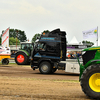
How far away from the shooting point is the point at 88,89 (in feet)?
22.3

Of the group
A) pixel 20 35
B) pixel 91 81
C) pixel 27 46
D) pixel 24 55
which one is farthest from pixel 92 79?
pixel 20 35

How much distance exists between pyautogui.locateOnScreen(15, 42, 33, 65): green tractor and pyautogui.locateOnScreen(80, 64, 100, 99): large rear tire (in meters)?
18.2

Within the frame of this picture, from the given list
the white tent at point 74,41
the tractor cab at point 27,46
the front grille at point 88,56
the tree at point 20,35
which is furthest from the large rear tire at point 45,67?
the tree at point 20,35

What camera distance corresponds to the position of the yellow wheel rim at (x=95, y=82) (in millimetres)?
6809

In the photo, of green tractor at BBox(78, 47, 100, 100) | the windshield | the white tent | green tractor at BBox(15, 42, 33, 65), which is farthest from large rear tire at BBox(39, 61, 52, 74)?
the white tent

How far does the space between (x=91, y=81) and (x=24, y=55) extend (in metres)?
18.5

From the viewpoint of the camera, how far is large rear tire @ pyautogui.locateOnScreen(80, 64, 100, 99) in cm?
677

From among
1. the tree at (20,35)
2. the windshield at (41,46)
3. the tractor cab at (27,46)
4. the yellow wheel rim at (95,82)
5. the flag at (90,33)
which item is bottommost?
the yellow wheel rim at (95,82)

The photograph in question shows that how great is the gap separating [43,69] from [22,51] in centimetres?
938

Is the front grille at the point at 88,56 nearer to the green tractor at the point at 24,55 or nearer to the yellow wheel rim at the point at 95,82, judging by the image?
the yellow wheel rim at the point at 95,82

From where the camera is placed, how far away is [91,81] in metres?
6.87

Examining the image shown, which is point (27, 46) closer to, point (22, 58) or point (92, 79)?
point (22, 58)

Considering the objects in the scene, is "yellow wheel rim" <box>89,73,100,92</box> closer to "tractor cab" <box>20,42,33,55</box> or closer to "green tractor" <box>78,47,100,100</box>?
"green tractor" <box>78,47,100,100</box>

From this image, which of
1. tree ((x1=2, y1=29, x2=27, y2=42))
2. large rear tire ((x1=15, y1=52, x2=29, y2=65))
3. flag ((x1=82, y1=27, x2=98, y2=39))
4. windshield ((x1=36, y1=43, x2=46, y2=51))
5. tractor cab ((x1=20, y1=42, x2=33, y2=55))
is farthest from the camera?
tree ((x1=2, y1=29, x2=27, y2=42))
